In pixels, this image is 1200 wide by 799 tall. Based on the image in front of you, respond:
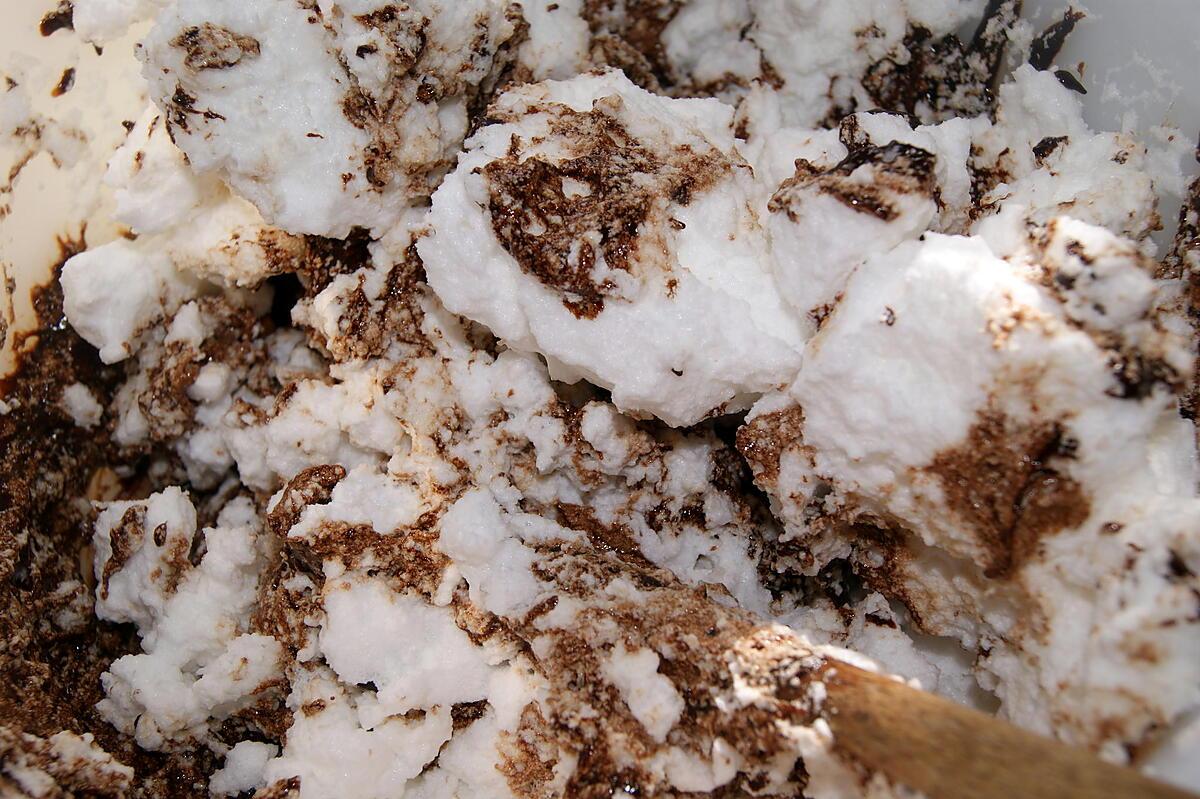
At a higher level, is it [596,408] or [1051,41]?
[1051,41]

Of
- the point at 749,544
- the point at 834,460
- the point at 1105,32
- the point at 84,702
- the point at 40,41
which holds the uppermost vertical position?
the point at 1105,32

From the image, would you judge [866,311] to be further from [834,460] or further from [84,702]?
[84,702]

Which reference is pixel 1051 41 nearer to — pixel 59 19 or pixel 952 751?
pixel 952 751

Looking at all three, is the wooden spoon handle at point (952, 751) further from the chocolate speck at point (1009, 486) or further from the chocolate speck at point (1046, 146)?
the chocolate speck at point (1046, 146)

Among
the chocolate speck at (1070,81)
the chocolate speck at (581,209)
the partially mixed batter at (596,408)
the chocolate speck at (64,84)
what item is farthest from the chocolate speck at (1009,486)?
the chocolate speck at (64,84)

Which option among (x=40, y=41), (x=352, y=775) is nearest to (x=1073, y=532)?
(x=352, y=775)

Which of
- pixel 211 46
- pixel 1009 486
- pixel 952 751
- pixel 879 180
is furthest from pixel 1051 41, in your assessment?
pixel 211 46
